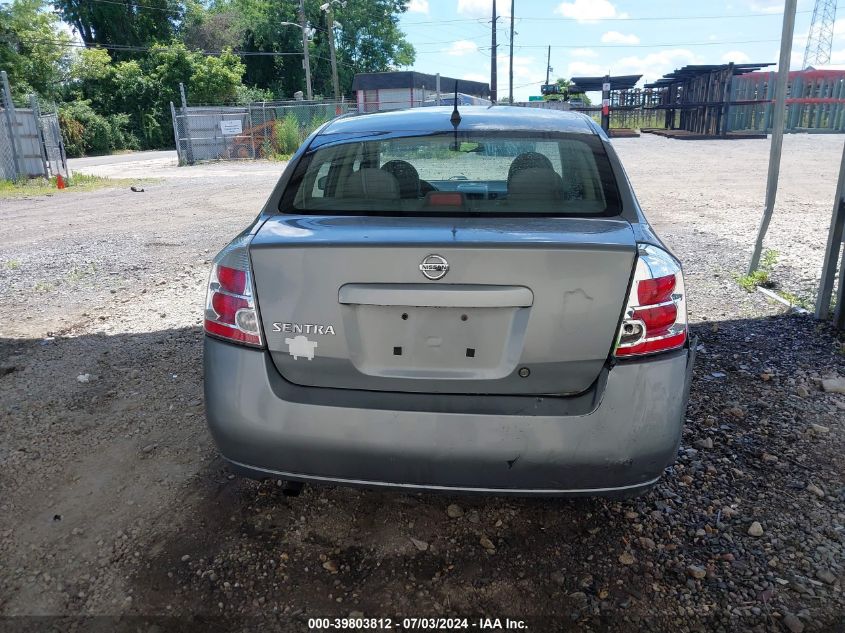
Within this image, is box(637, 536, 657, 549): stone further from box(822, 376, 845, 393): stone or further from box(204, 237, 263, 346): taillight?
box(822, 376, 845, 393): stone

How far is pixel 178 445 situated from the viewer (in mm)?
3480

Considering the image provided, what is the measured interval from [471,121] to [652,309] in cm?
142

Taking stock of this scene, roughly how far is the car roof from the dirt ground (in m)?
1.70

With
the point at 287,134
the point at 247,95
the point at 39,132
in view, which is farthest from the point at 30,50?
the point at 39,132

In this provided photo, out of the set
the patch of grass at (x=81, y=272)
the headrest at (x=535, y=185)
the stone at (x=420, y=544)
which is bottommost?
the stone at (x=420, y=544)

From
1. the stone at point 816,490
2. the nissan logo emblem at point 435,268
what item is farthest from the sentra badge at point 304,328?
the stone at point 816,490

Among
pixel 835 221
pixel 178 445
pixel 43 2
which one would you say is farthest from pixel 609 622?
pixel 43 2

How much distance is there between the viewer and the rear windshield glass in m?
2.67

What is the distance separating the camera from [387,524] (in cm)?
279

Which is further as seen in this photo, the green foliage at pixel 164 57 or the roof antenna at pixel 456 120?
the green foliage at pixel 164 57

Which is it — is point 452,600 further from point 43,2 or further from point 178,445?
point 43,2

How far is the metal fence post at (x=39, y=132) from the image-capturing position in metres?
17.2

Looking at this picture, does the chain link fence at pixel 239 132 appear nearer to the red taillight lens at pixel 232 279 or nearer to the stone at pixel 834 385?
the stone at pixel 834 385

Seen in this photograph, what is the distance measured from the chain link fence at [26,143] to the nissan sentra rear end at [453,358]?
60.1 ft
